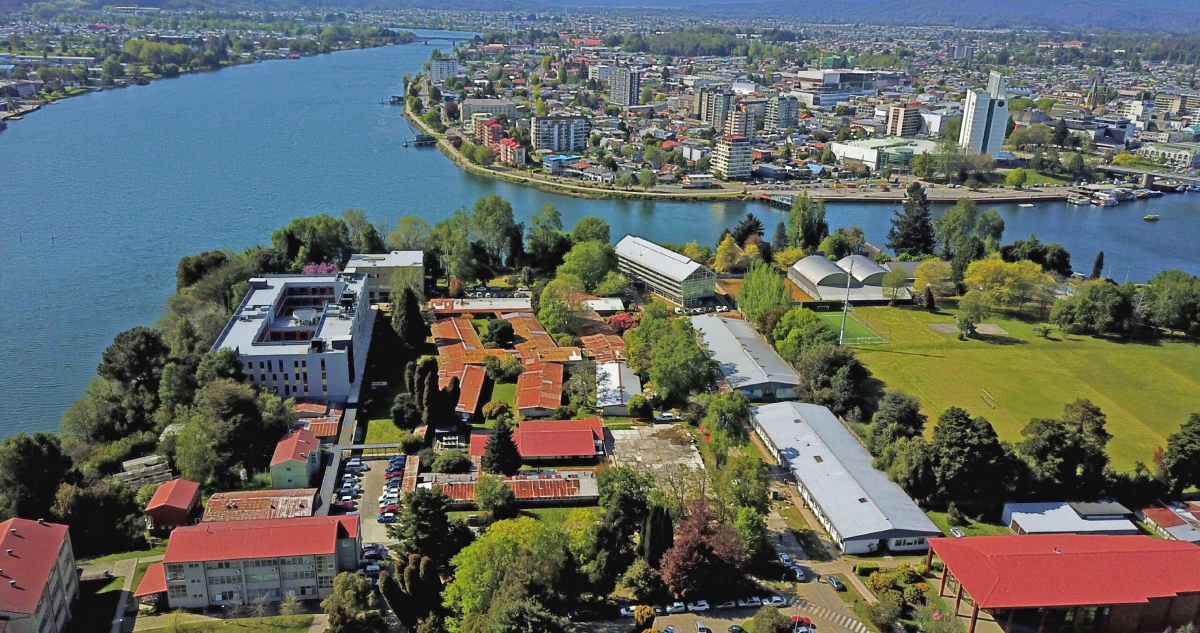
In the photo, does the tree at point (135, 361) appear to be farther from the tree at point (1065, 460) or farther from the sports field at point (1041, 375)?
the tree at point (1065, 460)

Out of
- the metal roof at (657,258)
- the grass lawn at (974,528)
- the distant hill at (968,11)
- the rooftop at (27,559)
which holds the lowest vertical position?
the grass lawn at (974,528)

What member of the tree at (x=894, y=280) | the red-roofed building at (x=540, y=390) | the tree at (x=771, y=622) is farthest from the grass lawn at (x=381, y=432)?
the tree at (x=894, y=280)

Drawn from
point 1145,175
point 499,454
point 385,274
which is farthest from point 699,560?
point 1145,175

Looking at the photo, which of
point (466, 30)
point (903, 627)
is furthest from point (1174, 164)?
point (466, 30)

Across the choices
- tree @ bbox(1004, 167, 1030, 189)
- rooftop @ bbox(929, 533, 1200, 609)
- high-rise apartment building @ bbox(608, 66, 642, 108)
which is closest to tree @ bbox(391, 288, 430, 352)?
rooftop @ bbox(929, 533, 1200, 609)

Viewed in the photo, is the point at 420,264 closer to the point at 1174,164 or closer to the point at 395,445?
the point at 395,445

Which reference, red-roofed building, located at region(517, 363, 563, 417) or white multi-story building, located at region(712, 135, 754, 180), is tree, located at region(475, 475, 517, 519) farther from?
white multi-story building, located at region(712, 135, 754, 180)
